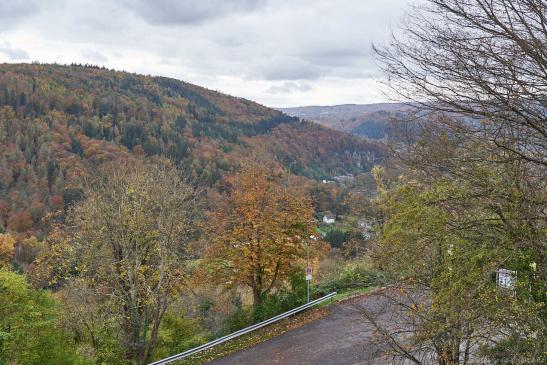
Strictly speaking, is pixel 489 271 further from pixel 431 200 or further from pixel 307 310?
pixel 307 310

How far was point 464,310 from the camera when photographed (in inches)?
247

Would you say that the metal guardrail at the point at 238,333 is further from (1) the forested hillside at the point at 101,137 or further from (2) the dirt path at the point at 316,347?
(1) the forested hillside at the point at 101,137

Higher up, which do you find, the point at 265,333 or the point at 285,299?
the point at 285,299

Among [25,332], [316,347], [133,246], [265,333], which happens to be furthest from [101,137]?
[316,347]

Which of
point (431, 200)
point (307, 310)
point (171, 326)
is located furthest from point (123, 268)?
point (431, 200)

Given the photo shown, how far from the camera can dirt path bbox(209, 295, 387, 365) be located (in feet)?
45.7

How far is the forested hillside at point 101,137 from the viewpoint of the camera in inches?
3265

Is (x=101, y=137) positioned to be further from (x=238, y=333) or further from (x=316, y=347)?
(x=316, y=347)

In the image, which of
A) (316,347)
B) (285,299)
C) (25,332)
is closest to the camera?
(25,332)

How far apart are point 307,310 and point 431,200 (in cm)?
1302

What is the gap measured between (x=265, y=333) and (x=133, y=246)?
5.69 metres

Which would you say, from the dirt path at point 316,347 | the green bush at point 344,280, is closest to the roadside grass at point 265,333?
the dirt path at point 316,347

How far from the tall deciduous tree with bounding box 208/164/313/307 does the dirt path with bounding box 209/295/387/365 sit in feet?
8.27

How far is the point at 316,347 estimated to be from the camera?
15.0m
